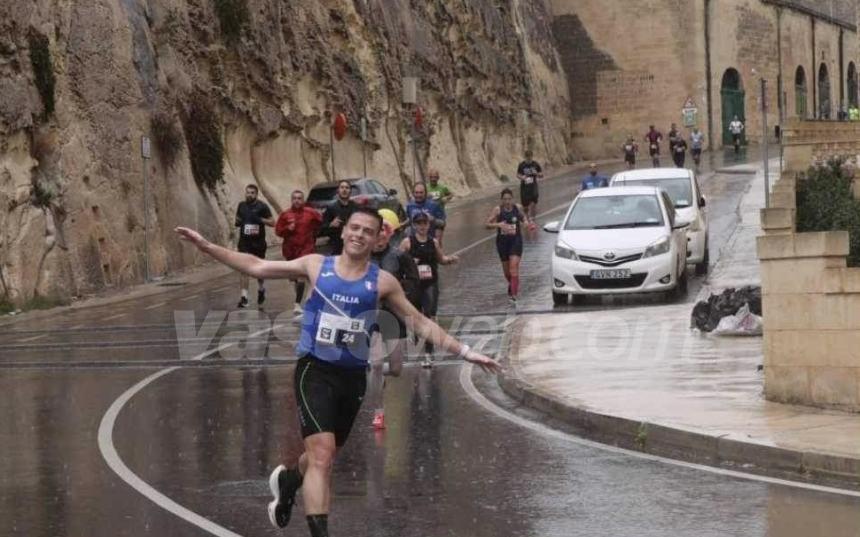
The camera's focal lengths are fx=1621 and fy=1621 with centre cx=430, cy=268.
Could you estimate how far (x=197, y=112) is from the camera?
39.9 m

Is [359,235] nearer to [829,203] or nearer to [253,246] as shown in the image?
[253,246]

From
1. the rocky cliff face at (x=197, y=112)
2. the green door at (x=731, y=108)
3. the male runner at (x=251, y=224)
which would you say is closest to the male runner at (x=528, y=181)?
the rocky cliff face at (x=197, y=112)

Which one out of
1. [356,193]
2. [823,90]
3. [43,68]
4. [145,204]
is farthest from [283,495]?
[823,90]

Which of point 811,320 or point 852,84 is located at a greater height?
point 852,84

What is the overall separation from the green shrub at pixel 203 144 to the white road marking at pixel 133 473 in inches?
859

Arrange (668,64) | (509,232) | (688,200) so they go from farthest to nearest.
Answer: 1. (668,64)
2. (688,200)
3. (509,232)

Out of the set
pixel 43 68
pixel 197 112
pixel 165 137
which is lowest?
pixel 165 137

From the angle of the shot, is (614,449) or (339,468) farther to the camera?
(614,449)

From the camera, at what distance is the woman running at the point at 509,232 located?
23.7 m

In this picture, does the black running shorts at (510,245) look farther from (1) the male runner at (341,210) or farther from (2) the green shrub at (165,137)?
(2) the green shrub at (165,137)

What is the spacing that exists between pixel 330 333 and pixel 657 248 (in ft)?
53.4

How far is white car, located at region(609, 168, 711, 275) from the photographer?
28.2 m

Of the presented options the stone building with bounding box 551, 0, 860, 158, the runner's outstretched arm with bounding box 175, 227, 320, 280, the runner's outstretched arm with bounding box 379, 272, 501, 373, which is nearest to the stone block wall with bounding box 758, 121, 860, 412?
the runner's outstretched arm with bounding box 379, 272, 501, 373

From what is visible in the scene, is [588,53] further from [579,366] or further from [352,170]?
[579,366]
